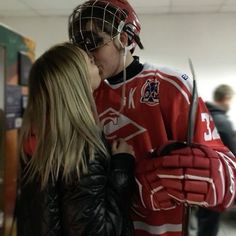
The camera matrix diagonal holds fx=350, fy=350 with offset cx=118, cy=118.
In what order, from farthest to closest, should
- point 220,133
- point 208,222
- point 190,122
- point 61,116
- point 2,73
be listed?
point 208,222 → point 220,133 → point 2,73 → point 61,116 → point 190,122

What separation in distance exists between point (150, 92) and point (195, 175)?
0.36 metres

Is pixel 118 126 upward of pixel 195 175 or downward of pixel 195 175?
upward

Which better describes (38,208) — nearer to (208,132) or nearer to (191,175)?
(191,175)

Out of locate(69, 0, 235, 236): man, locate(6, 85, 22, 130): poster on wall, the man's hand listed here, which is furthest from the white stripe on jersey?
locate(6, 85, 22, 130): poster on wall

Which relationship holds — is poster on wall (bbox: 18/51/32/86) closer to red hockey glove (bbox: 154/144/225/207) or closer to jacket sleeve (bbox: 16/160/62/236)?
jacket sleeve (bbox: 16/160/62/236)

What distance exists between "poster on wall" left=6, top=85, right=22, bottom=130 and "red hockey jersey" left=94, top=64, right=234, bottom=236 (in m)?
0.80

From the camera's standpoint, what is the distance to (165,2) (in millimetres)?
4125

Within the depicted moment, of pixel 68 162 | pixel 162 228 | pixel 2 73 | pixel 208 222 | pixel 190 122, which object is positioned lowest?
pixel 208 222

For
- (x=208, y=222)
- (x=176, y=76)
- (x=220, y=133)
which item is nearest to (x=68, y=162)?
(x=176, y=76)

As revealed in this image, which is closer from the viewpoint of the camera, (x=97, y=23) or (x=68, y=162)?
(x=68, y=162)

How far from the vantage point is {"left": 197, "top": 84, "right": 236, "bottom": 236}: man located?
9.18 ft

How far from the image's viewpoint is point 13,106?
1865 mm

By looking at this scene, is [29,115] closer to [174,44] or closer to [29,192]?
[29,192]

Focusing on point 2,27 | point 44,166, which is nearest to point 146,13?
point 2,27
